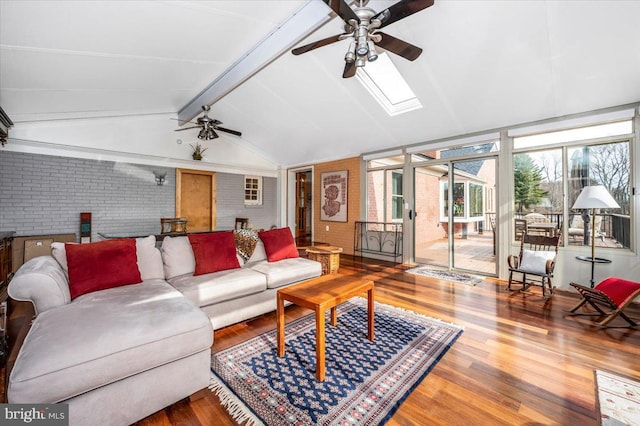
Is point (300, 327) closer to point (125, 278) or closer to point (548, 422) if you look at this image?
point (125, 278)

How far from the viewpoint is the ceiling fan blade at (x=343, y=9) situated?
1972mm

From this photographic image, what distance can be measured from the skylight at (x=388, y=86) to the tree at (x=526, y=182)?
1.88 m

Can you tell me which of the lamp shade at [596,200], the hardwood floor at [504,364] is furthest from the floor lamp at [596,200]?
the hardwood floor at [504,364]

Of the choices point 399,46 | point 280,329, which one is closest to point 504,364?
point 280,329

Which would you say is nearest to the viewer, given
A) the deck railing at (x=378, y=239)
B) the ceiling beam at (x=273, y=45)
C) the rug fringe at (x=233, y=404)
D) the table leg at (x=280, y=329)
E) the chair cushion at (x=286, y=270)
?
the rug fringe at (x=233, y=404)

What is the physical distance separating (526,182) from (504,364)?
3.35 m

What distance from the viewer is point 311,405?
165 centimetres

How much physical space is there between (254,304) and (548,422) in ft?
7.91

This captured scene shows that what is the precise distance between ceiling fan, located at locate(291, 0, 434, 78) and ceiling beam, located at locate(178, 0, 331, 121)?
1.78 ft

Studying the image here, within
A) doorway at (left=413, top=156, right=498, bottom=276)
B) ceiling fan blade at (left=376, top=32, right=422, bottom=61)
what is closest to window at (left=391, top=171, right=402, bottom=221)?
doorway at (left=413, top=156, right=498, bottom=276)

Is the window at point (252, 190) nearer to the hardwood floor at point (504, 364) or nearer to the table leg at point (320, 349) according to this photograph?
the hardwood floor at point (504, 364)

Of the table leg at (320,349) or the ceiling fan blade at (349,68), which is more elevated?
the ceiling fan blade at (349,68)

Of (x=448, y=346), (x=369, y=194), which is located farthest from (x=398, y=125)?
(x=448, y=346)

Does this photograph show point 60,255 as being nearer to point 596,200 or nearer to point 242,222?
point 242,222
